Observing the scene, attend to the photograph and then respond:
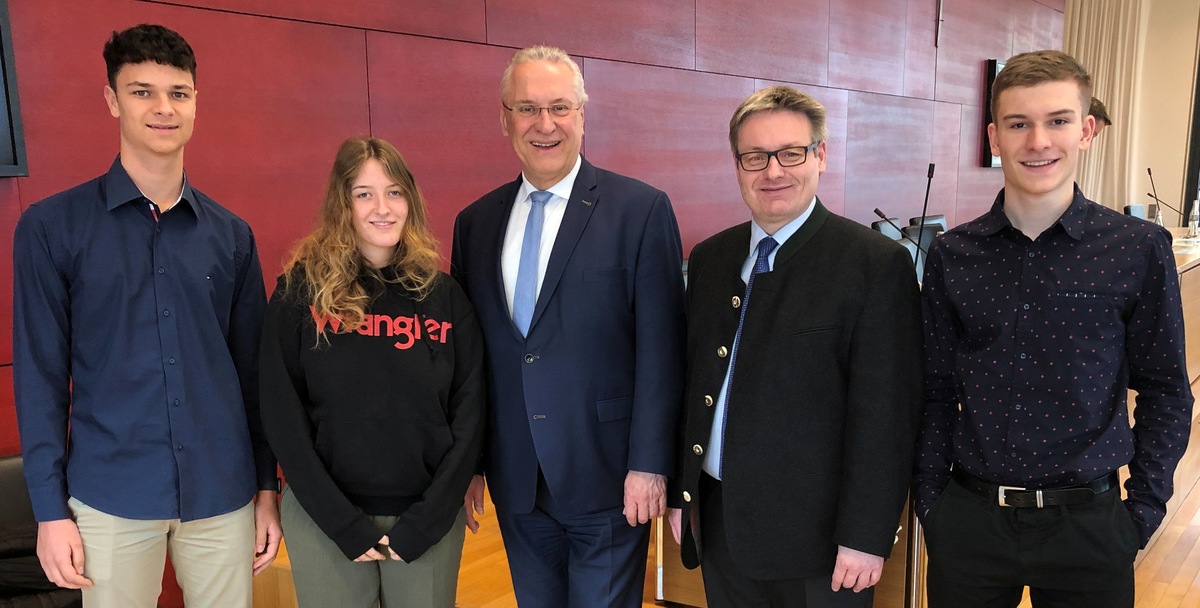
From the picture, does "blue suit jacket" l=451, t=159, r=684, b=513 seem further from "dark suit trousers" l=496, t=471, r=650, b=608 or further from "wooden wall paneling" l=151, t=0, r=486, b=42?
"wooden wall paneling" l=151, t=0, r=486, b=42

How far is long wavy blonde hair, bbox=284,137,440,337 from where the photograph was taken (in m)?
1.76

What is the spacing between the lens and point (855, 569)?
1612 mm

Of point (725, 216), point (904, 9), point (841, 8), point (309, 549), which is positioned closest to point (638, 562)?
point (309, 549)

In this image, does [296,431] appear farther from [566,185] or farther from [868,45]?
[868,45]

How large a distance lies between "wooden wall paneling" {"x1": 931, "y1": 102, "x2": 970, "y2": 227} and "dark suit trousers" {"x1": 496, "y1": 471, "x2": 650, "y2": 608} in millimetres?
6912

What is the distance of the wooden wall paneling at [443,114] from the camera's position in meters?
3.43

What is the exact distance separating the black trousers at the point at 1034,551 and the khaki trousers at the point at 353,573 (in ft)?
3.42

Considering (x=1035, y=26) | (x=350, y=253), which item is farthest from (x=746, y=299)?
(x=1035, y=26)

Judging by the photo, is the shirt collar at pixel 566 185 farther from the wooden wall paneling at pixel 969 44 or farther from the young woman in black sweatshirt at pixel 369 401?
the wooden wall paneling at pixel 969 44

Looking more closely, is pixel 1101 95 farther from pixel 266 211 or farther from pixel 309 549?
pixel 309 549

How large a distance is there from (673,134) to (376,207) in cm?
349

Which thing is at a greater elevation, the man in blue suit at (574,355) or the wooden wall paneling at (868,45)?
the wooden wall paneling at (868,45)

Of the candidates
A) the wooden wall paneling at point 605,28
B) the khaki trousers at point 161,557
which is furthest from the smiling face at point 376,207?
the wooden wall paneling at point 605,28

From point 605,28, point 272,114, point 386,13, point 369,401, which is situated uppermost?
point 605,28
